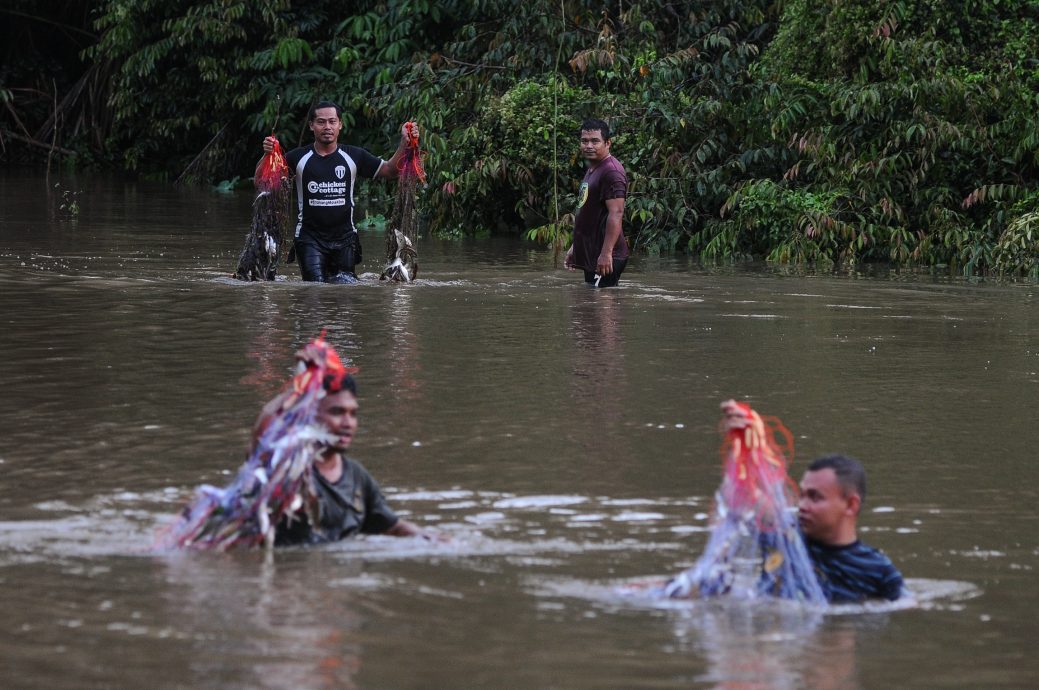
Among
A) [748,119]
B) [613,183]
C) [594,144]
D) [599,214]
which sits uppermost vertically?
[748,119]

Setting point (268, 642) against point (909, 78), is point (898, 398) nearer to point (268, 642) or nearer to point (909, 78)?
point (268, 642)

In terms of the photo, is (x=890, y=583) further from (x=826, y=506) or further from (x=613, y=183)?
(x=613, y=183)

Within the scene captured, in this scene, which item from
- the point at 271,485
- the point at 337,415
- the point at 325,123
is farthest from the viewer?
the point at 325,123

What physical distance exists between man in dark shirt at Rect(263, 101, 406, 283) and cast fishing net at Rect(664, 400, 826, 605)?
7724 millimetres

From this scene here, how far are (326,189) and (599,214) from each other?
2.07m

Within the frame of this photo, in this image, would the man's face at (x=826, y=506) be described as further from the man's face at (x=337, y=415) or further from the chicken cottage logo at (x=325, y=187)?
the chicken cottage logo at (x=325, y=187)

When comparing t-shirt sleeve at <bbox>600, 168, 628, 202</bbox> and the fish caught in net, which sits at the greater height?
t-shirt sleeve at <bbox>600, 168, 628, 202</bbox>

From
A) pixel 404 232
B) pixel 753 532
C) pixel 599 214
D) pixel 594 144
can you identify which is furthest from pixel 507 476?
pixel 404 232

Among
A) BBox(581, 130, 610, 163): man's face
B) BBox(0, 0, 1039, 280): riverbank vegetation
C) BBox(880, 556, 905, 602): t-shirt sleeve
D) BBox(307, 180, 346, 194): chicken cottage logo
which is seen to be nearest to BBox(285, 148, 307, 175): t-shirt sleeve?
BBox(307, 180, 346, 194): chicken cottage logo

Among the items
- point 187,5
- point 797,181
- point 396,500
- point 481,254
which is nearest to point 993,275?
point 797,181

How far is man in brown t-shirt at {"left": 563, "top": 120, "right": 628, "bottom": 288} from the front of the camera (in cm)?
1252

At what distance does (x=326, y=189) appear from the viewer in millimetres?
12375

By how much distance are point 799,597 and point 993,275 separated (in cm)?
1184

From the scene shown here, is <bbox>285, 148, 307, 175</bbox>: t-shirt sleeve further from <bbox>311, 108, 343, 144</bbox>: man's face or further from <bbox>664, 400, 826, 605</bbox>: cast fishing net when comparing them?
<bbox>664, 400, 826, 605</bbox>: cast fishing net
